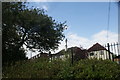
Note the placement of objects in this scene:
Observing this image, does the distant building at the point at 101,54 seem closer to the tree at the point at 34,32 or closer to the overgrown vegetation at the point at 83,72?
the overgrown vegetation at the point at 83,72

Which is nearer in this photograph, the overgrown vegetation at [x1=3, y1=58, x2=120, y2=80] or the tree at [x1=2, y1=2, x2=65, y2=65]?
the overgrown vegetation at [x1=3, y1=58, x2=120, y2=80]

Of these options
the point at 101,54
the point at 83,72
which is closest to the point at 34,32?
the point at 101,54

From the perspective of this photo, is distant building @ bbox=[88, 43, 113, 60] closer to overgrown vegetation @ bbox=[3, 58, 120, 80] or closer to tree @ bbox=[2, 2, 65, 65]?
overgrown vegetation @ bbox=[3, 58, 120, 80]

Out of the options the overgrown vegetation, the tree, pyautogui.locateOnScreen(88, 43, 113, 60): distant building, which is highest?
the tree

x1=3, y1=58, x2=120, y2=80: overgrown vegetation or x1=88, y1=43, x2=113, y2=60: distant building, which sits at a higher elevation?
x1=88, y1=43, x2=113, y2=60: distant building

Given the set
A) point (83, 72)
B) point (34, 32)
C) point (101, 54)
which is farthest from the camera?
point (34, 32)

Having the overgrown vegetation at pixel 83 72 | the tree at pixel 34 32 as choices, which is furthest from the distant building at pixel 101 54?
the tree at pixel 34 32

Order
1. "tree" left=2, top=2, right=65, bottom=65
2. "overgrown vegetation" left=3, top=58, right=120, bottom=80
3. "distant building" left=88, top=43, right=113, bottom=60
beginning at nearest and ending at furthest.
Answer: "overgrown vegetation" left=3, top=58, right=120, bottom=80 < "distant building" left=88, top=43, right=113, bottom=60 < "tree" left=2, top=2, right=65, bottom=65

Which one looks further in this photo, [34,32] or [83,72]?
[34,32]

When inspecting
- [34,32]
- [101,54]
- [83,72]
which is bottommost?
[83,72]

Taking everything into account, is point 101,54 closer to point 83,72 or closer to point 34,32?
point 83,72

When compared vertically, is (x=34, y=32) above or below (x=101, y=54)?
above

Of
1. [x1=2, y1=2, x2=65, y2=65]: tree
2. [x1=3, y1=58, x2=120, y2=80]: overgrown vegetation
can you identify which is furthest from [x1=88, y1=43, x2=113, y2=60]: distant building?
[x1=2, y1=2, x2=65, y2=65]: tree

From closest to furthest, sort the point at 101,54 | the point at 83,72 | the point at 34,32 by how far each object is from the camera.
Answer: the point at 83,72 < the point at 101,54 < the point at 34,32
